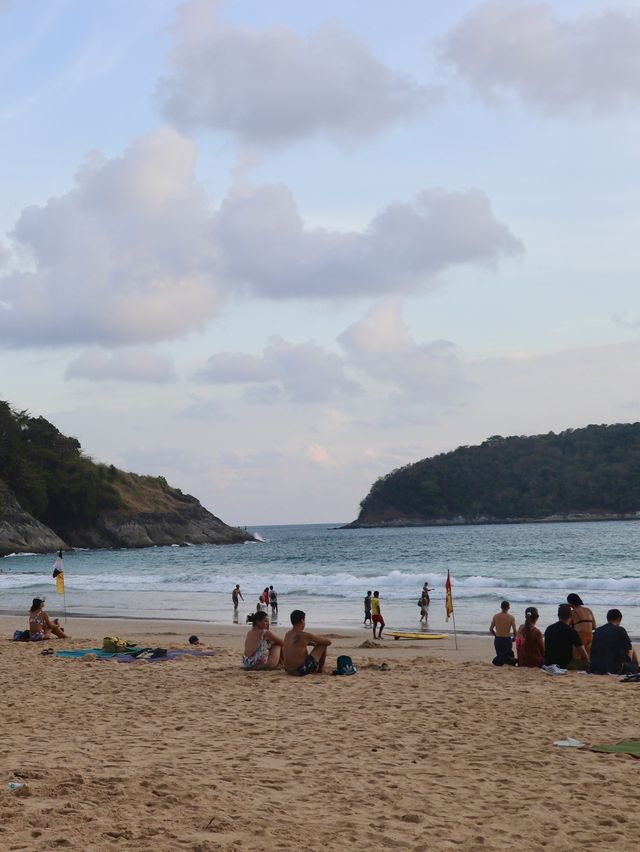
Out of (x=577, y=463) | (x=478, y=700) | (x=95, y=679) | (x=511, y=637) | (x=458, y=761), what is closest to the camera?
(x=458, y=761)

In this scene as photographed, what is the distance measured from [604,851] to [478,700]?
5.17 metres

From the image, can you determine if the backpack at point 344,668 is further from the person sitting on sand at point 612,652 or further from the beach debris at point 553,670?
the person sitting on sand at point 612,652

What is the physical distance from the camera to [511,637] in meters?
15.3

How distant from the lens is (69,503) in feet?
360

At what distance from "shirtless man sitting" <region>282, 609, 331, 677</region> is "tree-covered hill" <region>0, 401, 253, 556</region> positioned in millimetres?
85735

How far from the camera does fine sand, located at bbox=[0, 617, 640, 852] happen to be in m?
5.58

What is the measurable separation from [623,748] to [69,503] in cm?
10745

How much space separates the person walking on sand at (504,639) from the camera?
14.5 m

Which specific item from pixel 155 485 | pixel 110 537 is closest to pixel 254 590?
pixel 110 537

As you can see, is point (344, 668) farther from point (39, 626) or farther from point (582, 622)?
point (39, 626)

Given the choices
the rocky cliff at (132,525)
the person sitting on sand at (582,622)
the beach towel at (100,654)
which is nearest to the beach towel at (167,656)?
the beach towel at (100,654)

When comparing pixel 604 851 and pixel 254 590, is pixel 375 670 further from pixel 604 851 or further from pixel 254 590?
pixel 254 590

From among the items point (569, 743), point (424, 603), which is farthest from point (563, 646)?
point (424, 603)

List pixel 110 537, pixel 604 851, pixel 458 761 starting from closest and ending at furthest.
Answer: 1. pixel 604 851
2. pixel 458 761
3. pixel 110 537
